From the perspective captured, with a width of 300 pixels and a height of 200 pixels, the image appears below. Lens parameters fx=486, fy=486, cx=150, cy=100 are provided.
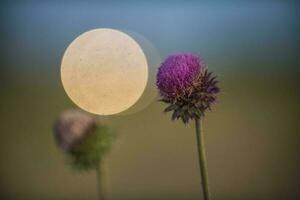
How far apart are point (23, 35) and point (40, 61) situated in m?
0.20

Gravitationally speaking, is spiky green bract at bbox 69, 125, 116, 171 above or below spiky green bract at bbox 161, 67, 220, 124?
below

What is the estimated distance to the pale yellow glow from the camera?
2.81 metres

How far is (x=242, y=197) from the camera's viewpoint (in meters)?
2.81

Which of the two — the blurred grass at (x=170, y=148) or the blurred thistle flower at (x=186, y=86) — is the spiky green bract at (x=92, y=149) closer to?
the blurred grass at (x=170, y=148)

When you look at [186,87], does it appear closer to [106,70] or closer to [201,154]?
[201,154]

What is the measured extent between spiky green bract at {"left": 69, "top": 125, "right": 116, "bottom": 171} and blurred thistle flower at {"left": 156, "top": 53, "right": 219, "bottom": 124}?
2.09 ft

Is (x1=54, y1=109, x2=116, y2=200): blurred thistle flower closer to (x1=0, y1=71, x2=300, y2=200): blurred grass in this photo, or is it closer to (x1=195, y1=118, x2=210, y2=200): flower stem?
(x1=0, y1=71, x2=300, y2=200): blurred grass

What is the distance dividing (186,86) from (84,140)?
0.75m

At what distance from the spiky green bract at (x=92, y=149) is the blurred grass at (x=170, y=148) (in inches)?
20.5

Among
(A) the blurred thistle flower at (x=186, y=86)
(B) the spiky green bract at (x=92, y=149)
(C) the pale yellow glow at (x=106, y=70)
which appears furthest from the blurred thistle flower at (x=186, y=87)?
(C) the pale yellow glow at (x=106, y=70)

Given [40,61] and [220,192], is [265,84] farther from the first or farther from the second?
[40,61]

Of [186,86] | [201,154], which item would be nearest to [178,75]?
[186,86]

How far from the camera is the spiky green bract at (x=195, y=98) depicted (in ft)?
5.47

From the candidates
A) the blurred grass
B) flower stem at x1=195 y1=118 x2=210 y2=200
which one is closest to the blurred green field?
the blurred grass
